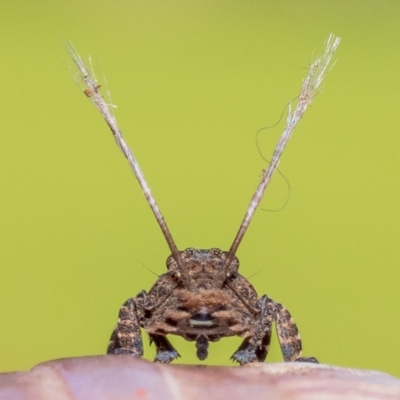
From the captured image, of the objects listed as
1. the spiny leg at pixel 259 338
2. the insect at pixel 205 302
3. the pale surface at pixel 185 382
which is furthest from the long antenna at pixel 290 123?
the pale surface at pixel 185 382

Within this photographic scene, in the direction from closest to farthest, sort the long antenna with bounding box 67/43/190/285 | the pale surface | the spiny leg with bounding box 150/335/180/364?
the pale surface, the long antenna with bounding box 67/43/190/285, the spiny leg with bounding box 150/335/180/364

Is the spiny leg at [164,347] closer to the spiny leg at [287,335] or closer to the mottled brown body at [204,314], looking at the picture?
the mottled brown body at [204,314]

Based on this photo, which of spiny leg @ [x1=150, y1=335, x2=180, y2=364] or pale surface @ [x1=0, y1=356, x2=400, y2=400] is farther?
spiny leg @ [x1=150, y1=335, x2=180, y2=364]

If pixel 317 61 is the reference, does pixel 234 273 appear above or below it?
below

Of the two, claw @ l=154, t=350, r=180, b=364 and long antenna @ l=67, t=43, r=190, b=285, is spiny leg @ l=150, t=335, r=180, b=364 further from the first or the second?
long antenna @ l=67, t=43, r=190, b=285

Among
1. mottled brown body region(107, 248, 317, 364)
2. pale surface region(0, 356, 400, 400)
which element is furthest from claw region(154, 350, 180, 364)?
pale surface region(0, 356, 400, 400)

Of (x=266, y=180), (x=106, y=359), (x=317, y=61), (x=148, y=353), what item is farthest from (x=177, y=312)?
(x=148, y=353)

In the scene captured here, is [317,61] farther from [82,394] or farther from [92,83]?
[82,394]
